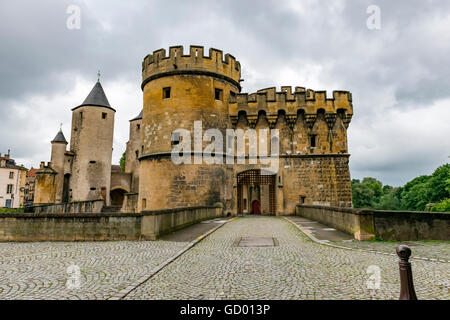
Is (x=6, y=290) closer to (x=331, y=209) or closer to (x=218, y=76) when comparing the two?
(x=331, y=209)

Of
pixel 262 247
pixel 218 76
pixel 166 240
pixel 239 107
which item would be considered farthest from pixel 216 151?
pixel 262 247

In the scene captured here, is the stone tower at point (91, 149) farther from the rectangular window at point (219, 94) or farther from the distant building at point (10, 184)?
the distant building at point (10, 184)

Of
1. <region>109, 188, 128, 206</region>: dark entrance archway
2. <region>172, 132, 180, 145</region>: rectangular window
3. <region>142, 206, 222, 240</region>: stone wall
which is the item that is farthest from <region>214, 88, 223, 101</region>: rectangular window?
<region>109, 188, 128, 206</region>: dark entrance archway

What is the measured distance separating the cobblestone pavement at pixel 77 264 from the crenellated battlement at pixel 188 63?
551 inches

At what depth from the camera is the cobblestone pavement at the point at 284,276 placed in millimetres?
3912

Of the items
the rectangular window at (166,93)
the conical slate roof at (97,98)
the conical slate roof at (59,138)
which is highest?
the conical slate roof at (97,98)

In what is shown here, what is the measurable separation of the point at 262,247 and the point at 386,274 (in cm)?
328

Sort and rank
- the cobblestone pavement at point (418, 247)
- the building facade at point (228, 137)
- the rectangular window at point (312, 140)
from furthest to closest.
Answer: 1. the rectangular window at point (312, 140)
2. the building facade at point (228, 137)
3. the cobblestone pavement at point (418, 247)

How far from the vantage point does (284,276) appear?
15.7 ft

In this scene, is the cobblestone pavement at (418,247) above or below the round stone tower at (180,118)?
below

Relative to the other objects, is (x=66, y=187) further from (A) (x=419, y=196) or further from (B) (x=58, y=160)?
(A) (x=419, y=196)

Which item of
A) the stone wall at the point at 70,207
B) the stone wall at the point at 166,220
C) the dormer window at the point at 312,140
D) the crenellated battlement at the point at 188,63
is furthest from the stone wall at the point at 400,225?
the crenellated battlement at the point at 188,63

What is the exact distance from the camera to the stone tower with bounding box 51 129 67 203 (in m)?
29.5

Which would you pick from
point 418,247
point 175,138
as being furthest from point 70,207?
point 418,247
